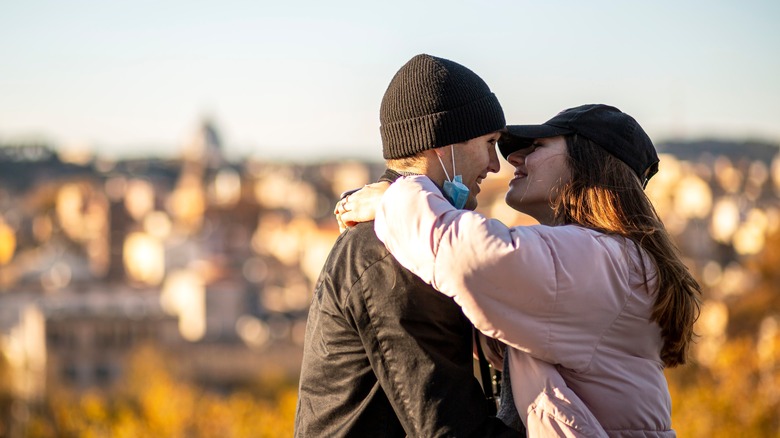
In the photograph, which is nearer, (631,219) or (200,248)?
(631,219)

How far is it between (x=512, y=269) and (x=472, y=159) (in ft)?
1.29

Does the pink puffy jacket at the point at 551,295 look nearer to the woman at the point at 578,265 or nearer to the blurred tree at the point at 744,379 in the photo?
the woman at the point at 578,265

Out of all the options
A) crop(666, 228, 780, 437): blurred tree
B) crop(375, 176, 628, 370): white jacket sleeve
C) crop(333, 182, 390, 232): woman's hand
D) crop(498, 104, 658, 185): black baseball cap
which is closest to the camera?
crop(375, 176, 628, 370): white jacket sleeve

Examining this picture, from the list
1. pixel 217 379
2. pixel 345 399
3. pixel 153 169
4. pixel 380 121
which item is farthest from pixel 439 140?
pixel 153 169

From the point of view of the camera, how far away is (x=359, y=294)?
256 centimetres

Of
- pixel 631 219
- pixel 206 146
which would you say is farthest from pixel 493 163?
pixel 206 146

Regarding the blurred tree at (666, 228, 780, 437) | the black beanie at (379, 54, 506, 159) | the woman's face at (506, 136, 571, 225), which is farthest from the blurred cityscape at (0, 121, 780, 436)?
the black beanie at (379, 54, 506, 159)

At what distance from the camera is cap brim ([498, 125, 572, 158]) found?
2.86 metres

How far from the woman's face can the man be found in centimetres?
11

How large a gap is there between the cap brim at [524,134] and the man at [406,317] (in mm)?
61

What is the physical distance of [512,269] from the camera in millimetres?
2479

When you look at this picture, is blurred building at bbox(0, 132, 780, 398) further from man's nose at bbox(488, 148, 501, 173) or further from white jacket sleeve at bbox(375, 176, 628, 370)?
white jacket sleeve at bbox(375, 176, 628, 370)

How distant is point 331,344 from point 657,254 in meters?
0.74

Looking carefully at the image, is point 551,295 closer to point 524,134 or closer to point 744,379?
point 524,134
